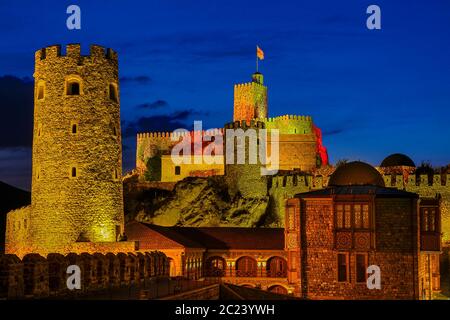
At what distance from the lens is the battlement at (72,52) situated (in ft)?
137

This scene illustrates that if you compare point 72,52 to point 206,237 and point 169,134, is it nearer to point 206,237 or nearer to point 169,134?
point 206,237

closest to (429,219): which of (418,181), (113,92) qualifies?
(113,92)

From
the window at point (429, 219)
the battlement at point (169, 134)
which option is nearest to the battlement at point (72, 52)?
the window at point (429, 219)

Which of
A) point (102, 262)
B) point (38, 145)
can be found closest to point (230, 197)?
point (38, 145)

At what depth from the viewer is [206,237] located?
53.5 metres

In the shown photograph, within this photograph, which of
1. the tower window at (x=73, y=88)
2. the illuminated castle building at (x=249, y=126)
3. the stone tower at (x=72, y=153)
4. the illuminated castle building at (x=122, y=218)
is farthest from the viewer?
the illuminated castle building at (x=249, y=126)

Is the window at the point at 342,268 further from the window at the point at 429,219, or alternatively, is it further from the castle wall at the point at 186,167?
the castle wall at the point at 186,167

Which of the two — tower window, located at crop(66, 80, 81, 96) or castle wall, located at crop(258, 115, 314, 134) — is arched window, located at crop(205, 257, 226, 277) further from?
castle wall, located at crop(258, 115, 314, 134)

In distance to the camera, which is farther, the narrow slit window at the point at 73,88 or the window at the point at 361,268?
the narrow slit window at the point at 73,88

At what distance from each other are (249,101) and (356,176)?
39168 millimetres

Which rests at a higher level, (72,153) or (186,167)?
(186,167)

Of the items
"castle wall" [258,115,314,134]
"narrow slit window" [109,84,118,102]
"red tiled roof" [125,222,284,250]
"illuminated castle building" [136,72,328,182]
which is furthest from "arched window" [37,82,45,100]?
"castle wall" [258,115,314,134]

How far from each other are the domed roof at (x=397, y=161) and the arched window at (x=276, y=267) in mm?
17293
